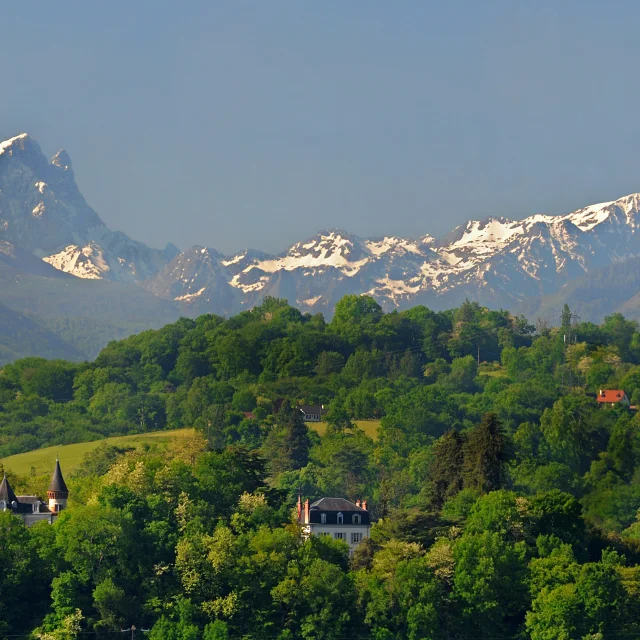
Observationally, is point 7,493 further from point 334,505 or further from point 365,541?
point 365,541

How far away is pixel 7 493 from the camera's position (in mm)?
95125

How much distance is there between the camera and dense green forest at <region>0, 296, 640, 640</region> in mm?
77625

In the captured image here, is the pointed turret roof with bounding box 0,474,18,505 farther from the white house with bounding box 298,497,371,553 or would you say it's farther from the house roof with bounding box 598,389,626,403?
the house roof with bounding box 598,389,626,403

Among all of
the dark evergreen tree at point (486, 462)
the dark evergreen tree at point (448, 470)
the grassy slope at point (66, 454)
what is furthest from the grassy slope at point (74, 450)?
the dark evergreen tree at point (486, 462)

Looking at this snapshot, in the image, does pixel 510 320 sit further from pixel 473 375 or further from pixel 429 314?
pixel 473 375

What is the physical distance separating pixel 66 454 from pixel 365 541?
53554mm

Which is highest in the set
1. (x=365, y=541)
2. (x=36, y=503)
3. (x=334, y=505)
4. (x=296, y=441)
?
(x=296, y=441)

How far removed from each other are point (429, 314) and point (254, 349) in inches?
1113

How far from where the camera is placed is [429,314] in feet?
624

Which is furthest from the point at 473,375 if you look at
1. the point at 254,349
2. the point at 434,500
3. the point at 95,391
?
the point at 434,500

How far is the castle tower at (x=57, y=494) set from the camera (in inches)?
3797

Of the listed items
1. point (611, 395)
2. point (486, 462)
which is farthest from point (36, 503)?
point (611, 395)

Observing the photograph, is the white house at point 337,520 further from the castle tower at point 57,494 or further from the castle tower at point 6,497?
the castle tower at point 6,497

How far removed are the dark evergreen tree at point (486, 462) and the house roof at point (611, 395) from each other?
57.7 m
